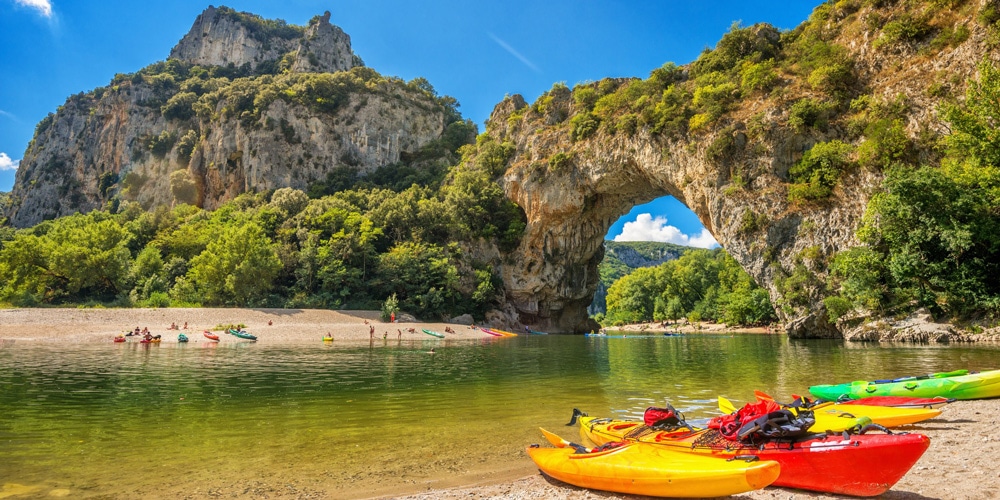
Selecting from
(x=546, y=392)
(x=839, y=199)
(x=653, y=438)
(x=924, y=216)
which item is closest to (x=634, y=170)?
(x=839, y=199)

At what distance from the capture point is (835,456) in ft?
15.9

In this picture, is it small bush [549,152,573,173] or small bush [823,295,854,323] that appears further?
small bush [549,152,573,173]

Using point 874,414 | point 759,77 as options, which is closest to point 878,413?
point 874,414

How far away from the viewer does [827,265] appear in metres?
28.5

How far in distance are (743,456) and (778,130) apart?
33.1 meters

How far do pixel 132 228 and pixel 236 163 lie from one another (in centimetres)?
1682

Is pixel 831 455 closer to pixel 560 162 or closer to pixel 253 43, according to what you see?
pixel 560 162

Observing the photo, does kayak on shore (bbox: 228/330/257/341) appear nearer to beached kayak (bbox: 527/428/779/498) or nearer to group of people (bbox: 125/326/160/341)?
group of people (bbox: 125/326/160/341)

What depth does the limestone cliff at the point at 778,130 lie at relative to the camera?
26969 millimetres

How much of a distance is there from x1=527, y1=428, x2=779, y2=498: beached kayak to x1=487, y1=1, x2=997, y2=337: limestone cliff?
1153 inches

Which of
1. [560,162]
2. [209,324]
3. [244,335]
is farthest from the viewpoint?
[560,162]

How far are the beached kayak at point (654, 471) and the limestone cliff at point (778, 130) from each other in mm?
29284

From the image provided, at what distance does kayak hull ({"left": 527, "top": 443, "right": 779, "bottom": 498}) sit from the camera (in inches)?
182

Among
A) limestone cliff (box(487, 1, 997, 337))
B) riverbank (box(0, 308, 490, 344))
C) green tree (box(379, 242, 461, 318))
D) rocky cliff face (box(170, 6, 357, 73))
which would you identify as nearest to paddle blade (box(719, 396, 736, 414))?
limestone cliff (box(487, 1, 997, 337))
